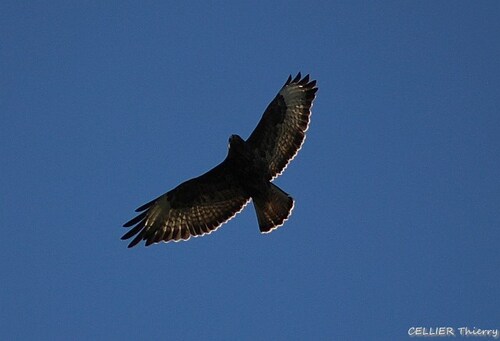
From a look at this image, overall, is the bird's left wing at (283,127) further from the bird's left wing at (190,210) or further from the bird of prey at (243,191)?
the bird's left wing at (190,210)

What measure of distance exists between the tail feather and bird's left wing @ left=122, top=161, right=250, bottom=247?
15.7 inches

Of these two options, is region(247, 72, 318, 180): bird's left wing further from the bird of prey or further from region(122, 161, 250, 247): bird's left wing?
region(122, 161, 250, 247): bird's left wing

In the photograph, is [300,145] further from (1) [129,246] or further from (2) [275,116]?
(1) [129,246]

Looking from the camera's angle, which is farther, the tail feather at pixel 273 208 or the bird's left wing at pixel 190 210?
the bird's left wing at pixel 190 210

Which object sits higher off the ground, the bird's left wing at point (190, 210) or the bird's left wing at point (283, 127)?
the bird's left wing at point (283, 127)

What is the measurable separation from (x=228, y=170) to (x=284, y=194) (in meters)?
0.99

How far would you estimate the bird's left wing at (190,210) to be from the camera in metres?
11.8

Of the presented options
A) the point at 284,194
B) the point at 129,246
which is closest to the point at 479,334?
the point at 284,194

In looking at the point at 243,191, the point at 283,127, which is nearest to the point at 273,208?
the point at 243,191

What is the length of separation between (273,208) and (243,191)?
1.97 feet

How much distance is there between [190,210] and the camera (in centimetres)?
1207

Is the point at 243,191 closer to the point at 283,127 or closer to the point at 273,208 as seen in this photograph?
the point at 273,208

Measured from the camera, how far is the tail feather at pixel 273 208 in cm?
1161

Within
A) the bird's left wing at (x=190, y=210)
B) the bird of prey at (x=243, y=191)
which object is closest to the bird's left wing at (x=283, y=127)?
the bird of prey at (x=243, y=191)
